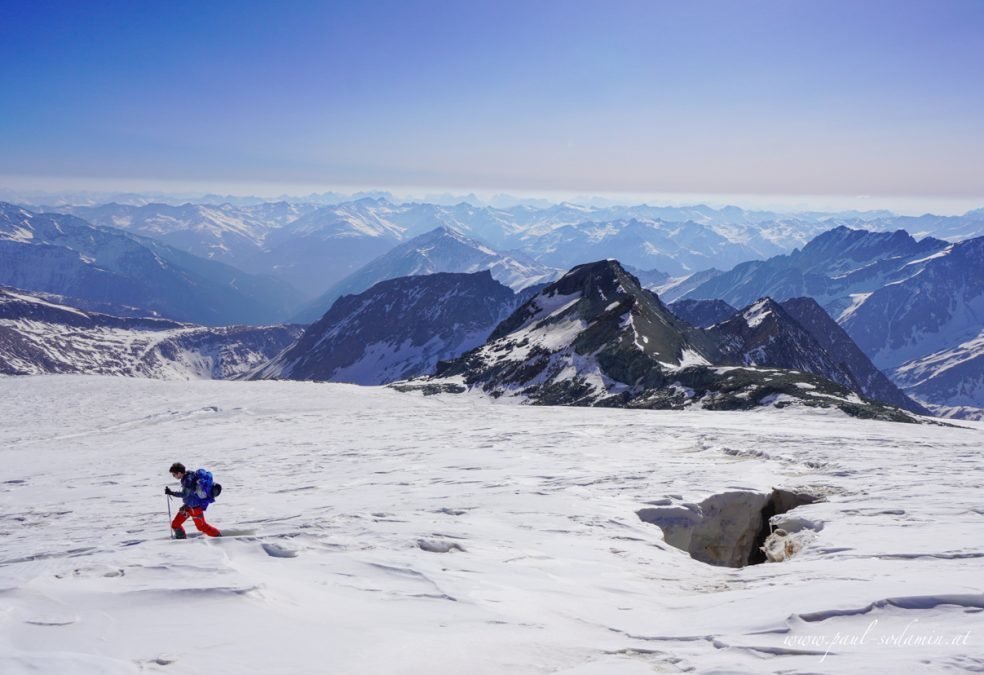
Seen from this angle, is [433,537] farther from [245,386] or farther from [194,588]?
[245,386]

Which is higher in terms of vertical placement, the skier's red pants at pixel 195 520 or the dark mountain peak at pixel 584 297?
the dark mountain peak at pixel 584 297

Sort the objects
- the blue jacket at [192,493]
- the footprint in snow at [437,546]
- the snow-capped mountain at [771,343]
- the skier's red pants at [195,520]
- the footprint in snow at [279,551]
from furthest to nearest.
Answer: the snow-capped mountain at [771,343]
the blue jacket at [192,493]
the skier's red pants at [195,520]
the footprint in snow at [437,546]
the footprint in snow at [279,551]

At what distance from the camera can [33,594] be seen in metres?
9.25

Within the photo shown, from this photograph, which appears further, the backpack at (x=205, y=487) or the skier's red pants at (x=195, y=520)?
the backpack at (x=205, y=487)

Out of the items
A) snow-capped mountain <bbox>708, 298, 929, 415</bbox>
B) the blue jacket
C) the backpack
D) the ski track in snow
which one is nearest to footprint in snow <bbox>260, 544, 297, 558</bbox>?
the ski track in snow

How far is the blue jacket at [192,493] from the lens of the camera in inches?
605

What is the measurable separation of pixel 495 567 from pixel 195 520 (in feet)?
27.9

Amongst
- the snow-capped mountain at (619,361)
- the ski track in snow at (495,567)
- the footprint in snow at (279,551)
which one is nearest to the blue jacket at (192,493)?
the ski track in snow at (495,567)

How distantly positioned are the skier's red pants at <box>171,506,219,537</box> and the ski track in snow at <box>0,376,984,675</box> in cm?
60

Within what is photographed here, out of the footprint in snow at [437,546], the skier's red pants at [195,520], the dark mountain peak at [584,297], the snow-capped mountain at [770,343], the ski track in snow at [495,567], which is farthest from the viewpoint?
the snow-capped mountain at [770,343]

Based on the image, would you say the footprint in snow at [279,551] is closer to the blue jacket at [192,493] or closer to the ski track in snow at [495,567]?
the ski track in snow at [495,567]

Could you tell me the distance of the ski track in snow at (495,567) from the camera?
7906mm

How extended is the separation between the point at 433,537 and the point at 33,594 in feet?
23.8

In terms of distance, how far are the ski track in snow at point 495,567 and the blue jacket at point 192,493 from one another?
1.11 m
